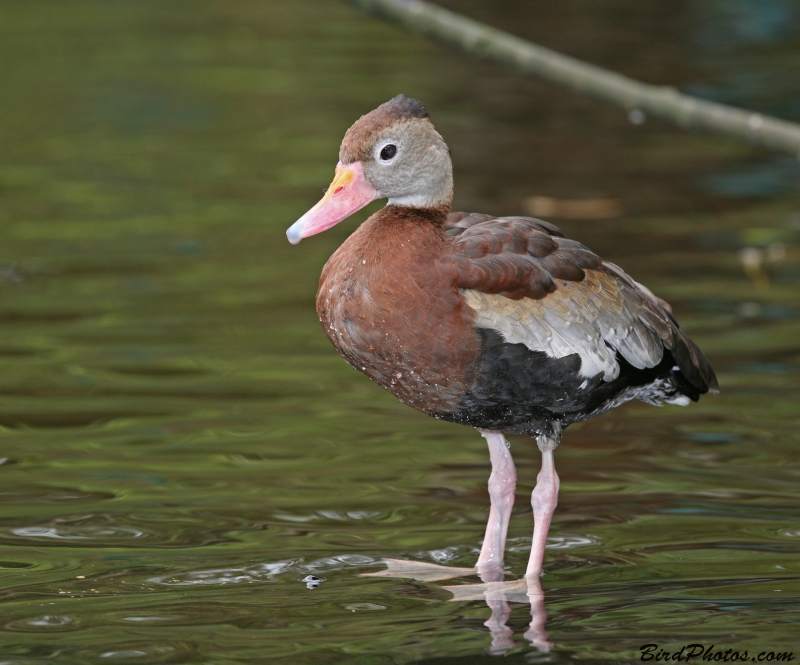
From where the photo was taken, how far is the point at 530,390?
18.5 ft

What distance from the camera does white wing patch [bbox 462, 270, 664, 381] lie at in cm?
553

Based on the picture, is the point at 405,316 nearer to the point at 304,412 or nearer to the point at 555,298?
the point at 555,298

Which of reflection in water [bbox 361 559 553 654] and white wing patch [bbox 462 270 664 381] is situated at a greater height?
white wing patch [bbox 462 270 664 381]

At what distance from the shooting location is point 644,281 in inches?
389

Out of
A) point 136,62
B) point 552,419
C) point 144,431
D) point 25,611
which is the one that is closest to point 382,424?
point 144,431

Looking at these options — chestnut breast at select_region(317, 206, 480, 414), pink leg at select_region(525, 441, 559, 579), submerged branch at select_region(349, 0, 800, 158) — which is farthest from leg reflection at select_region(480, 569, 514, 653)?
submerged branch at select_region(349, 0, 800, 158)

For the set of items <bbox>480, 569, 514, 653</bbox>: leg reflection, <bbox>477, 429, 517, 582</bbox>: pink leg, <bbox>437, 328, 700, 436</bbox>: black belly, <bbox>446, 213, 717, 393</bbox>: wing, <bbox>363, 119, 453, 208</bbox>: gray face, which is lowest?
<bbox>480, 569, 514, 653</bbox>: leg reflection

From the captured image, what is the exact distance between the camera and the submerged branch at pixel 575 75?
8391 mm

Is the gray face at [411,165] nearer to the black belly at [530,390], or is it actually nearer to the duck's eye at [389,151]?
the duck's eye at [389,151]

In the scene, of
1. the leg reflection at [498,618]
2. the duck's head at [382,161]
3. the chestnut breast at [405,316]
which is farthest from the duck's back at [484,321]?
the leg reflection at [498,618]

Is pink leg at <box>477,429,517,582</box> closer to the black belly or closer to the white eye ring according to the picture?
the black belly

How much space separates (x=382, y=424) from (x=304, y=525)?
1330mm

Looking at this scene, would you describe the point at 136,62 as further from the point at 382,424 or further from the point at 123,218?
the point at 382,424

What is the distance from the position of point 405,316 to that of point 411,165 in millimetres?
660
